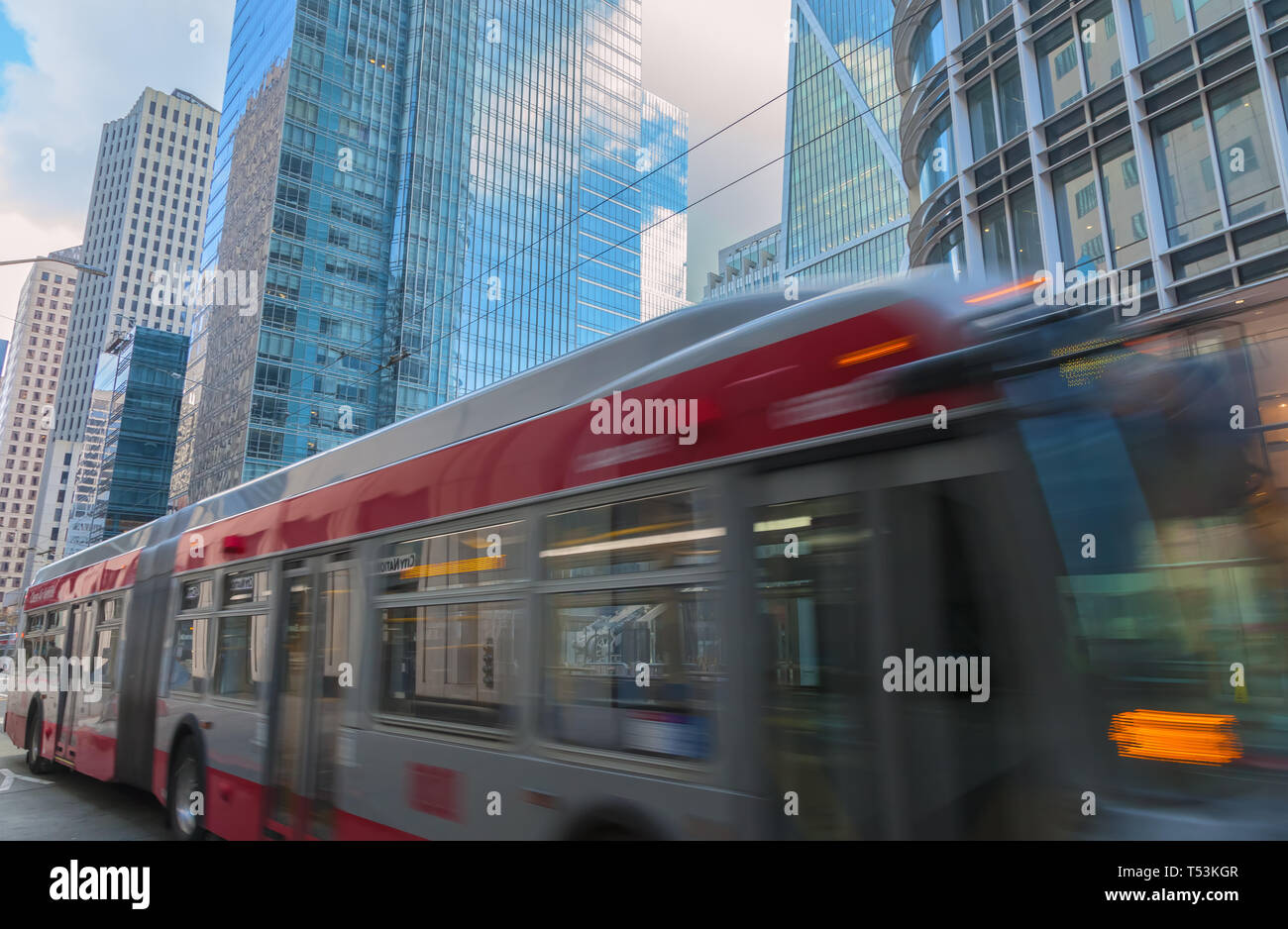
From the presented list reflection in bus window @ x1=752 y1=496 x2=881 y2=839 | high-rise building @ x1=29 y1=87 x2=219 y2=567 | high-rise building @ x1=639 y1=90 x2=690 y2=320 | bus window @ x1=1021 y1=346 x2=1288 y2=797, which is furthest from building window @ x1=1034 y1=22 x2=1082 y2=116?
high-rise building @ x1=29 y1=87 x2=219 y2=567

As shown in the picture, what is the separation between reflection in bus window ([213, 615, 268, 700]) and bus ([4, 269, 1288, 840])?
1.94 metres

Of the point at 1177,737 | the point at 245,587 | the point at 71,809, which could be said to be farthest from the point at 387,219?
the point at 1177,737

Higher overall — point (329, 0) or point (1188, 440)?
point (329, 0)

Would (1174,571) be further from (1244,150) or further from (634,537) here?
(1244,150)

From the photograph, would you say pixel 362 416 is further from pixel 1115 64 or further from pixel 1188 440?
pixel 1188 440

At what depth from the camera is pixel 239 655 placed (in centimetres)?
655

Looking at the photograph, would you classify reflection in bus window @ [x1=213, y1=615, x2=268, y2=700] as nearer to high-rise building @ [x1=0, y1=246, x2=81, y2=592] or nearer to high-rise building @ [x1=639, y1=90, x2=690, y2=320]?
high-rise building @ [x1=639, y1=90, x2=690, y2=320]

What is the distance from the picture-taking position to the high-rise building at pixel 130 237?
8644cm

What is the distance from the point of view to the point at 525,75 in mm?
74688

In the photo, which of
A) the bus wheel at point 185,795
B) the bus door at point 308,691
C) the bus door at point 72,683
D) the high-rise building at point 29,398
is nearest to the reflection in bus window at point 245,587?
the bus door at point 308,691

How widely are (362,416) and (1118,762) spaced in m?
61.0

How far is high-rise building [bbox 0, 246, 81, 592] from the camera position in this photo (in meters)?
80.6

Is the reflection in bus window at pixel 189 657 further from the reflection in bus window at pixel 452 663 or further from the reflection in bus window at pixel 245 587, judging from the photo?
the reflection in bus window at pixel 452 663
